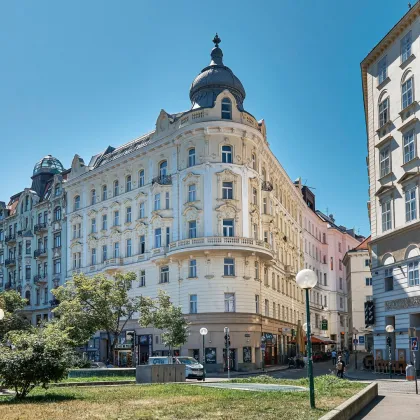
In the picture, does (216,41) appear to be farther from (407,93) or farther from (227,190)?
(407,93)

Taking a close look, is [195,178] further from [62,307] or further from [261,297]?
[62,307]

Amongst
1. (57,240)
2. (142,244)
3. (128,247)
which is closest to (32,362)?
(142,244)

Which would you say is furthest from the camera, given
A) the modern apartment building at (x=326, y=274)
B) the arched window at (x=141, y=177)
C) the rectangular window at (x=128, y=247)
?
the modern apartment building at (x=326, y=274)

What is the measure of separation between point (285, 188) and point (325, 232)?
94.5 feet

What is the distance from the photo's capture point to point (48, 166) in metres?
81.4

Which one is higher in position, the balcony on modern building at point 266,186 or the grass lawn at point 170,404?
the balcony on modern building at point 266,186

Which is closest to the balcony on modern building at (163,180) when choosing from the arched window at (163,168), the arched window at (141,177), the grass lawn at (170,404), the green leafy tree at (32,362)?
the arched window at (163,168)

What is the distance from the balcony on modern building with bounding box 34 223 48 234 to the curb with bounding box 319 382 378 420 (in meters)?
58.1

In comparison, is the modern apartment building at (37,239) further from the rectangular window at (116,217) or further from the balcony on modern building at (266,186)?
the balcony on modern building at (266,186)

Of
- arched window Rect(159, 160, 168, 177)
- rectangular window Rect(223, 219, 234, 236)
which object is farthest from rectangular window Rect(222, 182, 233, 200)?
arched window Rect(159, 160, 168, 177)

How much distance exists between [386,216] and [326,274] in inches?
2150

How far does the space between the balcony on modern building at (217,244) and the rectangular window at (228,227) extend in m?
1.02

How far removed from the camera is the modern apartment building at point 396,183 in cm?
3656

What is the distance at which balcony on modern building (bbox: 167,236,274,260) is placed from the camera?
49.9 metres
